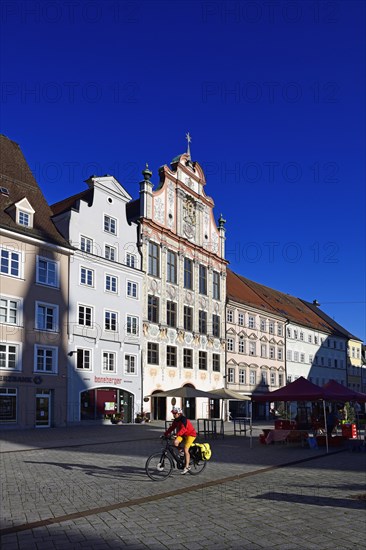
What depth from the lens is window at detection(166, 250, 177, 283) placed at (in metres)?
42.4

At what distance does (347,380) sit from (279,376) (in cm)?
2088

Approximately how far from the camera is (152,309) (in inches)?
1591

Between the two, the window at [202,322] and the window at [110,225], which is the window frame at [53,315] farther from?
the window at [202,322]

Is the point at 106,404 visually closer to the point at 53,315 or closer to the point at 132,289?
the point at 53,315

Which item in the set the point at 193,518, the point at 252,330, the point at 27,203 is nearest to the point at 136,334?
the point at 27,203

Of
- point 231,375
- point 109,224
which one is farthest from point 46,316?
point 231,375

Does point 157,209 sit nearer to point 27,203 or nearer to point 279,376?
point 27,203

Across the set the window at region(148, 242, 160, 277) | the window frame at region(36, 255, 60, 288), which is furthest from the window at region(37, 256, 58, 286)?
Answer: the window at region(148, 242, 160, 277)

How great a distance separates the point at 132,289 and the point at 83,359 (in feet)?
21.7

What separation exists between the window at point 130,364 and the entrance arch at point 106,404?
1.42 metres

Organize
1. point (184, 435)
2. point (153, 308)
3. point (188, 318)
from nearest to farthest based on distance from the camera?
point (184, 435)
point (153, 308)
point (188, 318)

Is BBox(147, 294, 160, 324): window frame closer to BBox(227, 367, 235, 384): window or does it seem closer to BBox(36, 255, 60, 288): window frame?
BBox(36, 255, 60, 288): window frame

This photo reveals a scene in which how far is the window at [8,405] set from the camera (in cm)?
2895

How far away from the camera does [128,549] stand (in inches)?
276
